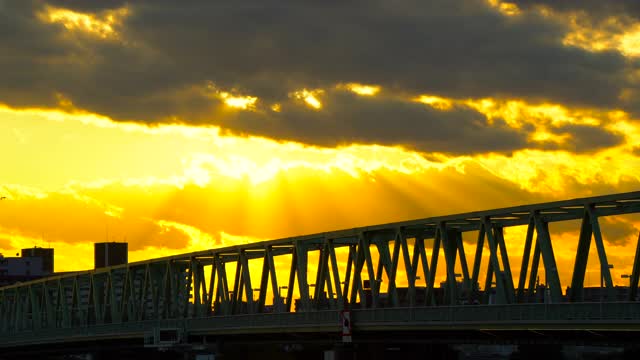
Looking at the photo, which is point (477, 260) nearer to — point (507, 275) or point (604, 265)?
point (507, 275)

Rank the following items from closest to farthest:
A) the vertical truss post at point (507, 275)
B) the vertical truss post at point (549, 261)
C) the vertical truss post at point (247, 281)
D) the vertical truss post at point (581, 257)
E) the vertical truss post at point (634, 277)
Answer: the vertical truss post at point (634, 277)
the vertical truss post at point (581, 257)
the vertical truss post at point (549, 261)
the vertical truss post at point (507, 275)
the vertical truss post at point (247, 281)

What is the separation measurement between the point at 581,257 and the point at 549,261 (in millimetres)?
3562

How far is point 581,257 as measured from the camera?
90.4 m

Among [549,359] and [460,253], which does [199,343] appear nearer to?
[549,359]

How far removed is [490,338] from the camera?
97.2 m

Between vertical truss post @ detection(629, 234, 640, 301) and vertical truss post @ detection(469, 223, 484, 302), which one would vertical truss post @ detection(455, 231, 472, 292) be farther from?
vertical truss post @ detection(629, 234, 640, 301)

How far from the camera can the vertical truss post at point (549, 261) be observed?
9319 centimetres

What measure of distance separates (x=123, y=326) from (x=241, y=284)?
21.3 metres

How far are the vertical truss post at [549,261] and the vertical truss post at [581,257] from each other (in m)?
2.02

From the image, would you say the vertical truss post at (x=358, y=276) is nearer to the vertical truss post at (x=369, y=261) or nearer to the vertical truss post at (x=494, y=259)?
the vertical truss post at (x=369, y=261)

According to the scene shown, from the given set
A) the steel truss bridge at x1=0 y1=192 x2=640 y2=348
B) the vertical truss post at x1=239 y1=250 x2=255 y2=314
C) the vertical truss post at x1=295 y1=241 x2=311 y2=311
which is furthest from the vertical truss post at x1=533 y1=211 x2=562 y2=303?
the vertical truss post at x1=239 y1=250 x2=255 y2=314

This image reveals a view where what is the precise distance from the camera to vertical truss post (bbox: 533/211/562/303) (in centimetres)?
9319

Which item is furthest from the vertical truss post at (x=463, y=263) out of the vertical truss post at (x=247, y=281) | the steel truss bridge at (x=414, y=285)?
the vertical truss post at (x=247, y=281)

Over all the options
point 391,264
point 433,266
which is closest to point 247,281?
point 391,264
